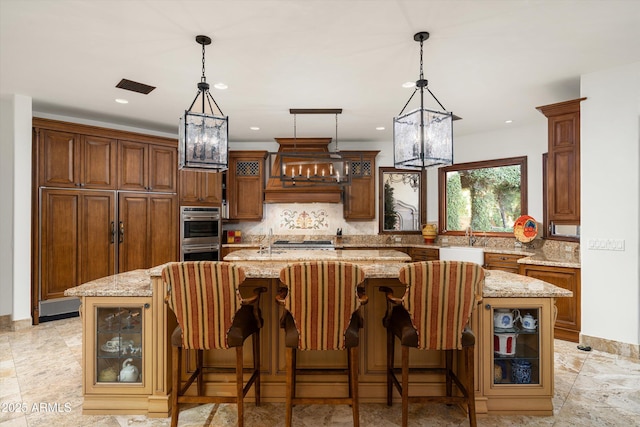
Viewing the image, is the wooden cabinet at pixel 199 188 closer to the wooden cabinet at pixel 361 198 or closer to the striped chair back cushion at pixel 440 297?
the wooden cabinet at pixel 361 198

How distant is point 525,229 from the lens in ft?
16.3

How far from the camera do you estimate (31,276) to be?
13.6 ft

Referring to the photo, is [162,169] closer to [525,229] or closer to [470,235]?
[470,235]

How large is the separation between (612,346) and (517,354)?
1.77m

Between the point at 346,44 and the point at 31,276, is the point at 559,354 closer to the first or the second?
the point at 346,44

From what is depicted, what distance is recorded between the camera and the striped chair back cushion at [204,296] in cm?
204

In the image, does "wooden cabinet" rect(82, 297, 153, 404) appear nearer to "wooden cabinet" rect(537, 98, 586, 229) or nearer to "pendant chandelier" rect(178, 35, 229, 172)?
"pendant chandelier" rect(178, 35, 229, 172)

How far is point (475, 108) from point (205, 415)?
4392 mm

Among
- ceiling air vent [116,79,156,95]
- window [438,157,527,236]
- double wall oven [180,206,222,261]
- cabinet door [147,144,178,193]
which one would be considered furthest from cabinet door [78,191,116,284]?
window [438,157,527,236]

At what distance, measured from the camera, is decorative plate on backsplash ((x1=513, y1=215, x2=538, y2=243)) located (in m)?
4.93

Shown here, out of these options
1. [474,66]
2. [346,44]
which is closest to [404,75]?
[474,66]

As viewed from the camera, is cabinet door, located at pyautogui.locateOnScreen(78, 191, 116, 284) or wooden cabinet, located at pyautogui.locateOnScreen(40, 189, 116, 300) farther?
cabinet door, located at pyautogui.locateOnScreen(78, 191, 116, 284)

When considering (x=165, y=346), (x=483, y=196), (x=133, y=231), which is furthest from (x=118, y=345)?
(x=483, y=196)

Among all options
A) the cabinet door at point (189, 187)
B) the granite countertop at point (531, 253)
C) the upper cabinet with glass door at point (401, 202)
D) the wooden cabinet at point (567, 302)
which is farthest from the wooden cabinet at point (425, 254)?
the cabinet door at point (189, 187)
